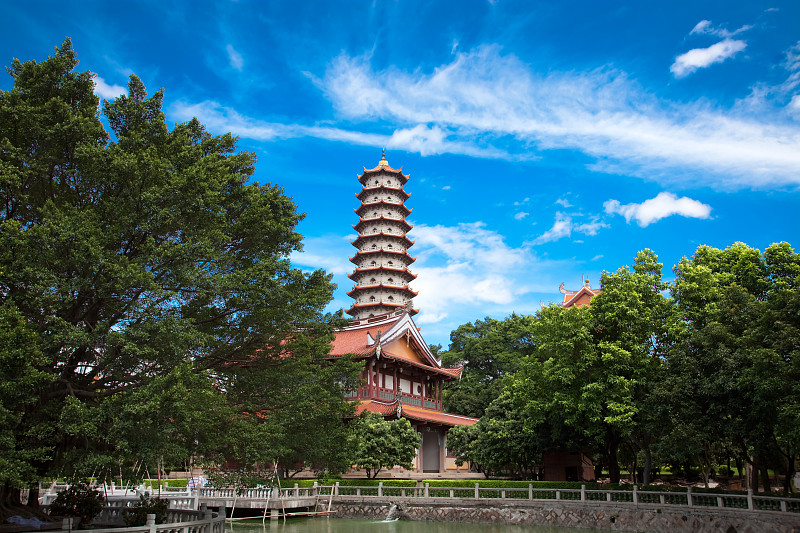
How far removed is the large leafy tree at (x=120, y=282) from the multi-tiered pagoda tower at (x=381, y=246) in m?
37.3

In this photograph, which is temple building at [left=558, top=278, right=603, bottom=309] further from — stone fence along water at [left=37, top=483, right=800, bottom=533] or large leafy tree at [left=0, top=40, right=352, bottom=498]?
large leafy tree at [left=0, top=40, right=352, bottom=498]

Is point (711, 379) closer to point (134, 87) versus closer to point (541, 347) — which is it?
point (541, 347)

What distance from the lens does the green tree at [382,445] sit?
25.5 m

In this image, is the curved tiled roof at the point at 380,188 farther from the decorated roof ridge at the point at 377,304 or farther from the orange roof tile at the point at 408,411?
the orange roof tile at the point at 408,411

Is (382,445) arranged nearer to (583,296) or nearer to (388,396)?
(388,396)

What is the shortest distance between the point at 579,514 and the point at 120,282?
63.0ft

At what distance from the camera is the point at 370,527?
867 inches

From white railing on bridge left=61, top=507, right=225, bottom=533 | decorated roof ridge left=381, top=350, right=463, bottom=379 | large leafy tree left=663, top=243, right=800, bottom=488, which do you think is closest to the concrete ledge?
large leafy tree left=663, top=243, right=800, bottom=488

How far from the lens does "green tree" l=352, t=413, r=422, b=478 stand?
83.8 ft

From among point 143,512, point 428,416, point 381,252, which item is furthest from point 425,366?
point 143,512

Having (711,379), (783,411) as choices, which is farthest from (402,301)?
(783,411)

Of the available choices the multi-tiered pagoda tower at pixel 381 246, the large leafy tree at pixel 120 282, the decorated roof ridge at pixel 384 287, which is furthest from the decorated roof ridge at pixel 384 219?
the large leafy tree at pixel 120 282

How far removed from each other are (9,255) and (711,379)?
19.5 m

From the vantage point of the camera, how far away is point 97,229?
37.8 ft
